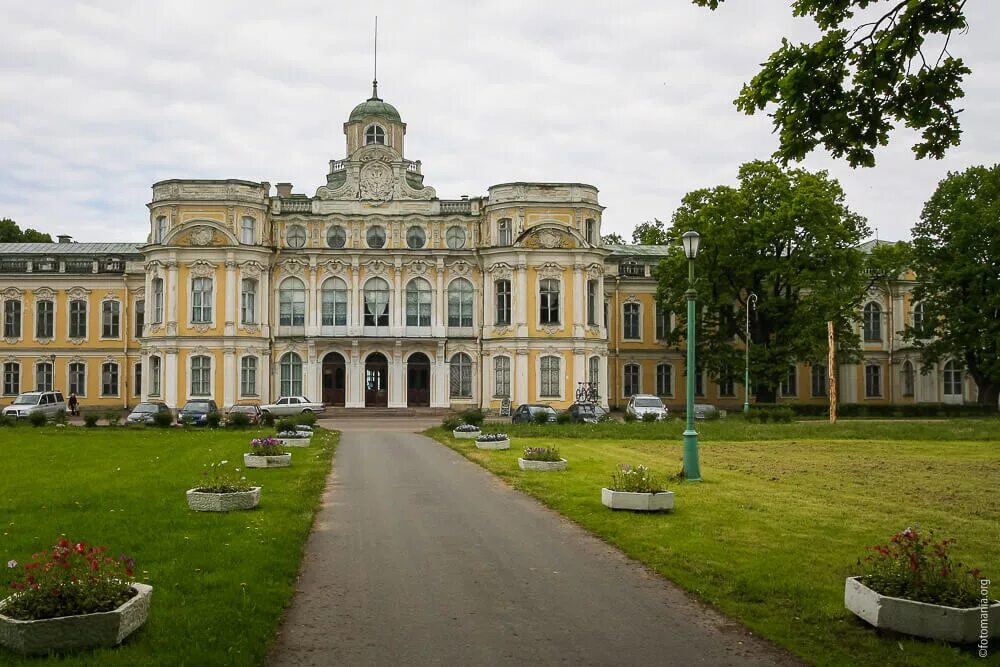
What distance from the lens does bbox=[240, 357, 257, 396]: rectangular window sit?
5559cm

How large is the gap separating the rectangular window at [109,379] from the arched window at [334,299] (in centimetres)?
1518

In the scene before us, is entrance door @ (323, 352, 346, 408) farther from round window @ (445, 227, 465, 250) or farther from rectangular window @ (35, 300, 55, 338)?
rectangular window @ (35, 300, 55, 338)

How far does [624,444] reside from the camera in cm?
3192

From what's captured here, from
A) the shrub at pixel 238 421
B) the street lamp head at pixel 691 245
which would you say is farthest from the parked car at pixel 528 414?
the street lamp head at pixel 691 245

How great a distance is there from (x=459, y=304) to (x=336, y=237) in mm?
8399

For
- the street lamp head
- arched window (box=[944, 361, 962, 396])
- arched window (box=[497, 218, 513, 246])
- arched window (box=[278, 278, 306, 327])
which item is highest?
arched window (box=[497, 218, 513, 246])

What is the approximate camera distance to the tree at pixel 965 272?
50438 mm

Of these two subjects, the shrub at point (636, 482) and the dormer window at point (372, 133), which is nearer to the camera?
the shrub at point (636, 482)

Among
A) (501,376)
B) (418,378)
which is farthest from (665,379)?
(418,378)

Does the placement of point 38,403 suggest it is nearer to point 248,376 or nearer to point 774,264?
point 248,376

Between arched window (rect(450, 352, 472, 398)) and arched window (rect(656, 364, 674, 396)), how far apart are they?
13439 mm

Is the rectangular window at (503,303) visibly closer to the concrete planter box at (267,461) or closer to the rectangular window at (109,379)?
the rectangular window at (109,379)

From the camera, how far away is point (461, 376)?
5803cm

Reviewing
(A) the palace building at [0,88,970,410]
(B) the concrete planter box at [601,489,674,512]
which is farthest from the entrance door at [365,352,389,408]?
(B) the concrete planter box at [601,489,674,512]
